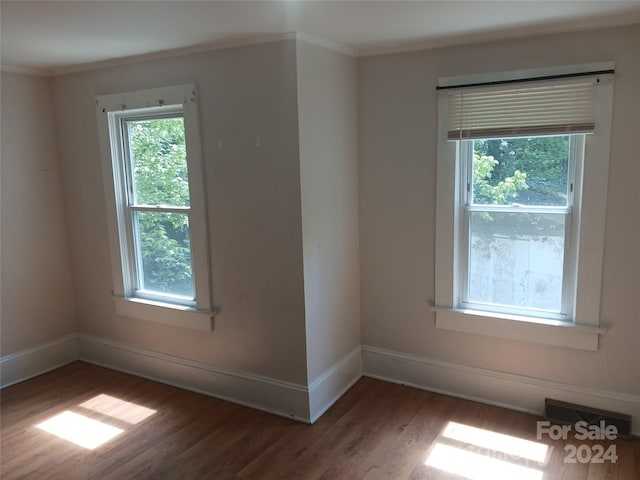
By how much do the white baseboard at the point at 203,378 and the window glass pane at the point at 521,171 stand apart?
5.57ft

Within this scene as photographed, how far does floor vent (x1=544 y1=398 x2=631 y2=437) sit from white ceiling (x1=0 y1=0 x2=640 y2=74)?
2154mm

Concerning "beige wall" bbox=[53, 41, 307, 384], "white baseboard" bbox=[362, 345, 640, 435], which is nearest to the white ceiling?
"beige wall" bbox=[53, 41, 307, 384]

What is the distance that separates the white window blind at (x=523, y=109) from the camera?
2.69 meters

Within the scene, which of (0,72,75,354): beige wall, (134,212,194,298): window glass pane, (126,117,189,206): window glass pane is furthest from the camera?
(0,72,75,354): beige wall

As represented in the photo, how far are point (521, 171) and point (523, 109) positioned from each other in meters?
0.36

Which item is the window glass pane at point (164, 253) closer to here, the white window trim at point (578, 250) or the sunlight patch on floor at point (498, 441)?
the white window trim at point (578, 250)

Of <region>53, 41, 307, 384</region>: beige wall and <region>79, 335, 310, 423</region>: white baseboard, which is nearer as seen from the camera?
<region>53, 41, 307, 384</region>: beige wall

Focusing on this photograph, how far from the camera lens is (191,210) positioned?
3.26 meters

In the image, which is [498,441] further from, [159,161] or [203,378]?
[159,161]

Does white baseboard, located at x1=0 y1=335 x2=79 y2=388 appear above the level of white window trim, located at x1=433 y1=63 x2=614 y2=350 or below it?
below

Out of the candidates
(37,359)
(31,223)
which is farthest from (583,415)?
(31,223)

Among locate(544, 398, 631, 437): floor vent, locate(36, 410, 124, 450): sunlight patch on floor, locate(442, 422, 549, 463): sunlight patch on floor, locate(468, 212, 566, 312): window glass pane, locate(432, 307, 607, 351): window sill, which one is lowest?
locate(36, 410, 124, 450): sunlight patch on floor

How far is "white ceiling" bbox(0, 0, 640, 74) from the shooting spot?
226 cm

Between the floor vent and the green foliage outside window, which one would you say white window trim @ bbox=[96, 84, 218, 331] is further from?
the floor vent
